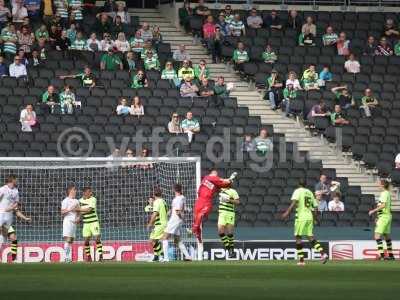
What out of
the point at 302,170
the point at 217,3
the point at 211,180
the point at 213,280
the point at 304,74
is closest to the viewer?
the point at 213,280

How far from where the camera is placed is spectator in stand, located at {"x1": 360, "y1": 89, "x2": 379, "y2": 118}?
125 ft

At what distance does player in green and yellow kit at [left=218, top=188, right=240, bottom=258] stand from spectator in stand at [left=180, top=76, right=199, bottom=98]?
260 inches

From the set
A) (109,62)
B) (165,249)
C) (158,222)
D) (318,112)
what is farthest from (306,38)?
(165,249)

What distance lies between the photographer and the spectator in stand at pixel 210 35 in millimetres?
39062

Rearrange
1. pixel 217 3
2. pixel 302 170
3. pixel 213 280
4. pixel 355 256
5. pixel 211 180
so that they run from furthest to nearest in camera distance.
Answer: pixel 217 3 → pixel 302 170 → pixel 355 256 → pixel 211 180 → pixel 213 280

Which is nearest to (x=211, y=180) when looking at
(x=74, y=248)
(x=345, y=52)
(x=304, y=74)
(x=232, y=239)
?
(x=232, y=239)

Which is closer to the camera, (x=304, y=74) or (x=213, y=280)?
(x=213, y=280)

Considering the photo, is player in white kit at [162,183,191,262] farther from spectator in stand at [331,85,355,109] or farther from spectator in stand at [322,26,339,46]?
spectator in stand at [322,26,339,46]

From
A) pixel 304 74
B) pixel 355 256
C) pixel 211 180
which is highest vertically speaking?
pixel 304 74

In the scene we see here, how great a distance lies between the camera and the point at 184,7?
131 feet

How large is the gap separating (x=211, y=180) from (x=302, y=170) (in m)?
5.88

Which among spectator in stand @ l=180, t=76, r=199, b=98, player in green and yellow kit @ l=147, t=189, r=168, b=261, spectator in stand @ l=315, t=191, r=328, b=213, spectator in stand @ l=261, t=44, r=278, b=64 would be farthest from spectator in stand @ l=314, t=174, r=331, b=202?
player in green and yellow kit @ l=147, t=189, r=168, b=261

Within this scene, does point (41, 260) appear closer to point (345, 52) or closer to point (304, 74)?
point (304, 74)

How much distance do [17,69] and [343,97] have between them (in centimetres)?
946
